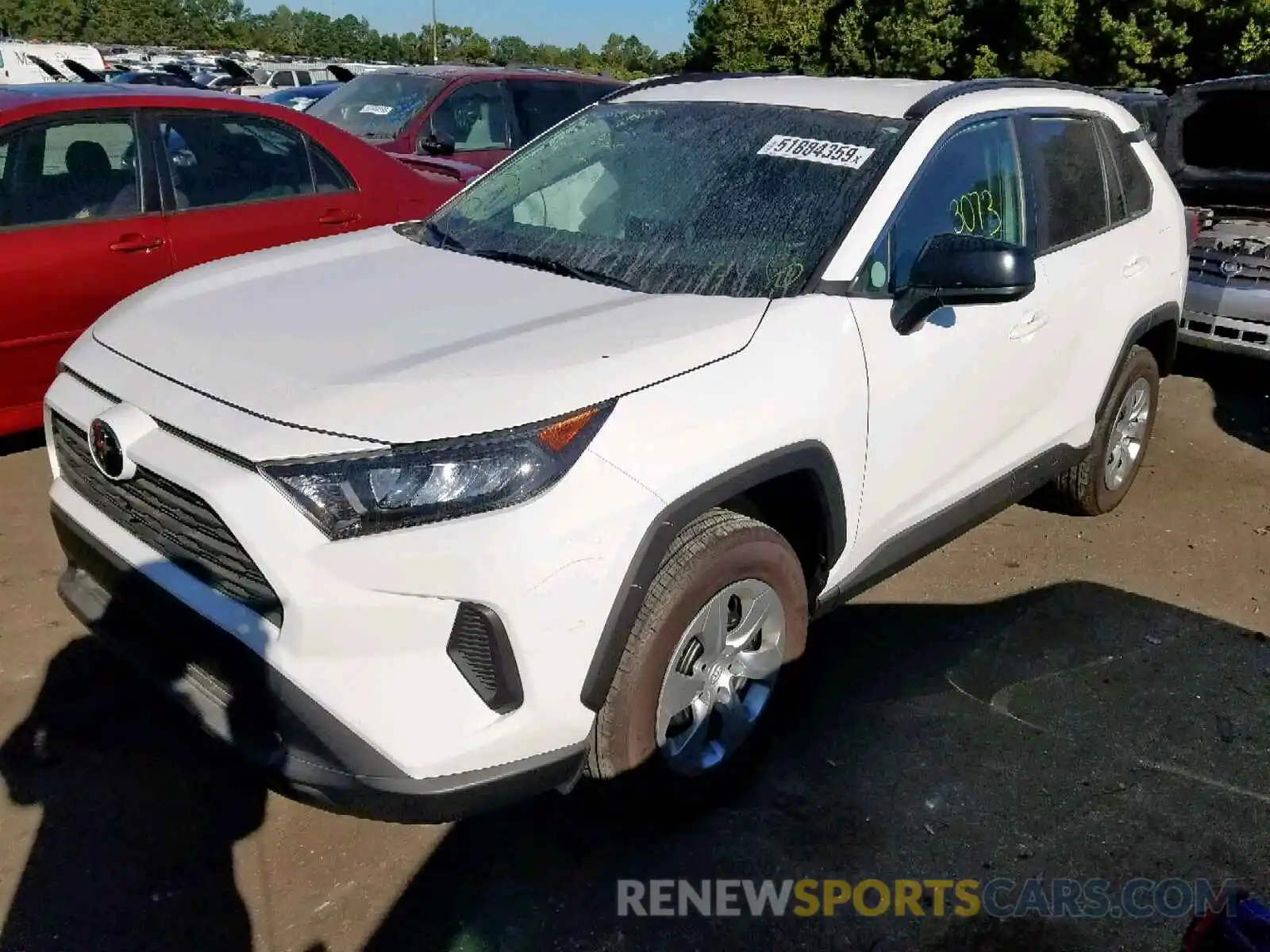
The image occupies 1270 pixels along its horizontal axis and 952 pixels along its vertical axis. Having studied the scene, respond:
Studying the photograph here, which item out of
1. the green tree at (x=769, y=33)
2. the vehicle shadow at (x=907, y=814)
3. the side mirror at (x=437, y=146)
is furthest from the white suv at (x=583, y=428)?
the green tree at (x=769, y=33)

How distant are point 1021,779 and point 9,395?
3.88m

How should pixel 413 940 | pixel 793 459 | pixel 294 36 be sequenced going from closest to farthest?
pixel 413 940, pixel 793 459, pixel 294 36

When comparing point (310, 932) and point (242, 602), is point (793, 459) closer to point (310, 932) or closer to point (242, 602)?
point (242, 602)

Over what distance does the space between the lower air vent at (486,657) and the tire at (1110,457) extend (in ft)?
9.53

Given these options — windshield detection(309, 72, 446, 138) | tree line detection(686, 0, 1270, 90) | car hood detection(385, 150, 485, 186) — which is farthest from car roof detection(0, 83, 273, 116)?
tree line detection(686, 0, 1270, 90)

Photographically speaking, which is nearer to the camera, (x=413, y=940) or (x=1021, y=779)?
(x=413, y=940)

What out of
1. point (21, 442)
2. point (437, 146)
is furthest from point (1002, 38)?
point (21, 442)

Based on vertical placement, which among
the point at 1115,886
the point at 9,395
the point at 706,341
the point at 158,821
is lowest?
the point at 1115,886

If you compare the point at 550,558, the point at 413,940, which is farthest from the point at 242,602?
the point at 413,940

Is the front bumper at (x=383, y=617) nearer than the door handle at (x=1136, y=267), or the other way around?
the front bumper at (x=383, y=617)

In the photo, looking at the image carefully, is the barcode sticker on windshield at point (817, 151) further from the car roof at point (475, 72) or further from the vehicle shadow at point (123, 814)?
the car roof at point (475, 72)

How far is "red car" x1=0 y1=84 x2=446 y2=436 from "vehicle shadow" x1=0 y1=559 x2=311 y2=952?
5.39ft

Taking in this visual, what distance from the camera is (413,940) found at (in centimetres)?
239

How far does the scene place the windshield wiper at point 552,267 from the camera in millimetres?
2865
